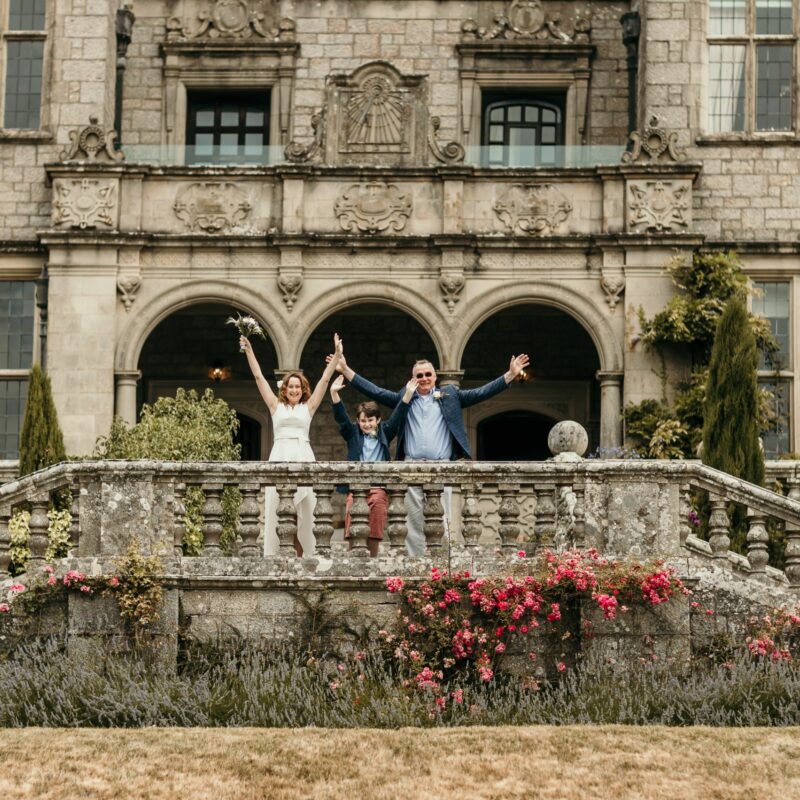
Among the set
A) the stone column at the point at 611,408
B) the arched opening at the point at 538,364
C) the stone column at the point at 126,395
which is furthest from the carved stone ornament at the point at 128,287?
the stone column at the point at 611,408

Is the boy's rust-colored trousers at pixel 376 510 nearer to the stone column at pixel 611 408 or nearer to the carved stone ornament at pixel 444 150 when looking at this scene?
the stone column at pixel 611 408

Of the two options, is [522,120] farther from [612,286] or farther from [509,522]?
[509,522]

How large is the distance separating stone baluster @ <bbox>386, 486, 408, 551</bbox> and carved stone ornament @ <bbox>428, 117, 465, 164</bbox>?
296 inches

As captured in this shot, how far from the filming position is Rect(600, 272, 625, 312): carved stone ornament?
698 inches

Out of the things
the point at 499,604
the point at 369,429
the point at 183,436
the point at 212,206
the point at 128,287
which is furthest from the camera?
the point at 212,206

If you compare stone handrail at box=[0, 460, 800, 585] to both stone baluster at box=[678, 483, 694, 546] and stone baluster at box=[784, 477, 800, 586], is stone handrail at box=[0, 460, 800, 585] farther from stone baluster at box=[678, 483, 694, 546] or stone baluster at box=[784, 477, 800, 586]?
stone baluster at box=[784, 477, 800, 586]

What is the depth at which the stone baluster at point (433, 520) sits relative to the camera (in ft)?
35.3

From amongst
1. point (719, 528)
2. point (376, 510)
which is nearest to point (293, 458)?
point (376, 510)

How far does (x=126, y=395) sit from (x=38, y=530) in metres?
6.85

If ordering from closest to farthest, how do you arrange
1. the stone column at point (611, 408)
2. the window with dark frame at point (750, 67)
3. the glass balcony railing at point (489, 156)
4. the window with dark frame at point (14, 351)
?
the stone column at point (611, 408)
the glass balcony railing at point (489, 156)
the window with dark frame at point (14, 351)
the window with dark frame at point (750, 67)

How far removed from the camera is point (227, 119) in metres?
20.5

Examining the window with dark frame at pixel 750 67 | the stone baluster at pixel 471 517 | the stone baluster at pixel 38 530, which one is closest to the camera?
the stone baluster at pixel 471 517

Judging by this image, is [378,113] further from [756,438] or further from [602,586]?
[602,586]

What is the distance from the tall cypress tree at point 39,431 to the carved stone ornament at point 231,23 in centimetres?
567
